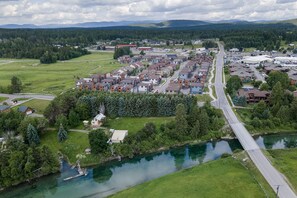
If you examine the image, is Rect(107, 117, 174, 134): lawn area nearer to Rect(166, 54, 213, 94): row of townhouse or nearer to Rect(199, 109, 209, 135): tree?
Rect(199, 109, 209, 135): tree

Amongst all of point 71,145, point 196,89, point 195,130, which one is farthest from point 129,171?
point 196,89

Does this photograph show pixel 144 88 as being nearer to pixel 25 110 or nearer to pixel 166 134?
pixel 166 134

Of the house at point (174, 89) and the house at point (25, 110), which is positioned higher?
the house at point (174, 89)

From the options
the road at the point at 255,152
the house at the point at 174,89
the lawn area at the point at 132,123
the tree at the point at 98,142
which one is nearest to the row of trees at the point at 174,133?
the tree at the point at 98,142

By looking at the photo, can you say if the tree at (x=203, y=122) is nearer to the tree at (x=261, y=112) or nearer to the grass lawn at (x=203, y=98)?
Answer: the tree at (x=261, y=112)

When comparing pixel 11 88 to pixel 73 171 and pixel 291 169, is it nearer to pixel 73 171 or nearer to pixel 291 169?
pixel 73 171

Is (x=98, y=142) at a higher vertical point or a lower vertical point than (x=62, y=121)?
lower
